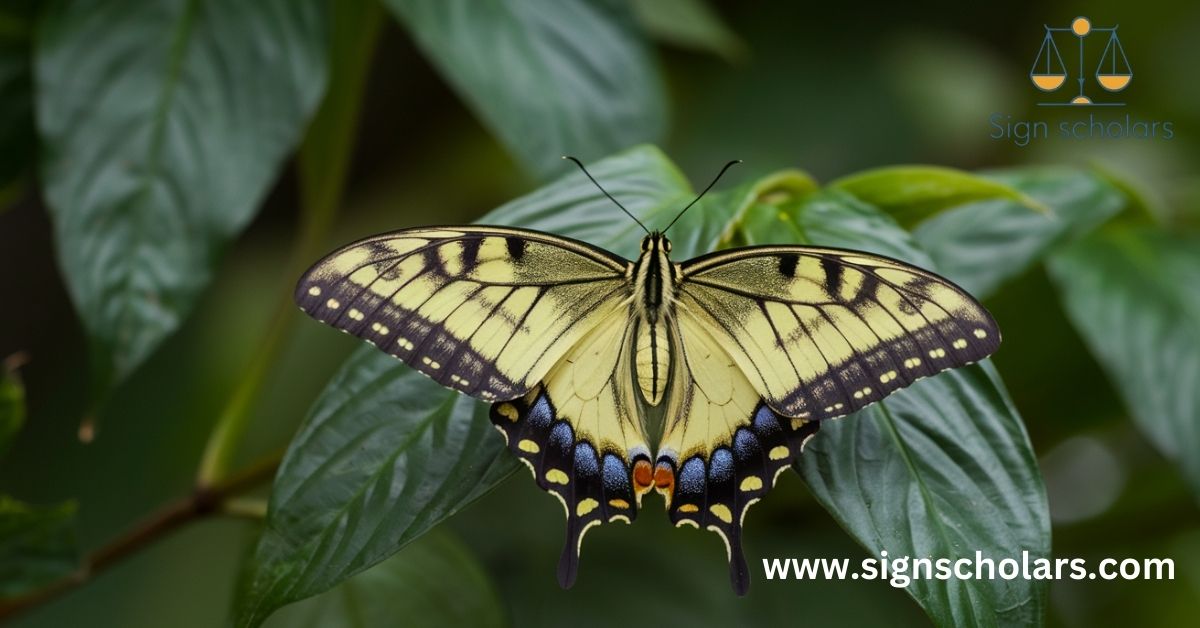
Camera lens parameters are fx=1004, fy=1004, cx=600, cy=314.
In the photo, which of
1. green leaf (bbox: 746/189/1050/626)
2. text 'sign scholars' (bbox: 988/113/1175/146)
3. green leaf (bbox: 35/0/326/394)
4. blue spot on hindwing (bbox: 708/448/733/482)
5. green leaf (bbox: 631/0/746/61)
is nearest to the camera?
green leaf (bbox: 746/189/1050/626)

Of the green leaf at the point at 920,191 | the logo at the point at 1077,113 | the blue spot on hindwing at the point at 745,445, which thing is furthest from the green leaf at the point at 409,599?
the logo at the point at 1077,113

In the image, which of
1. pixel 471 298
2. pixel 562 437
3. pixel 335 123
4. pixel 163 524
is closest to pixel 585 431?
pixel 562 437

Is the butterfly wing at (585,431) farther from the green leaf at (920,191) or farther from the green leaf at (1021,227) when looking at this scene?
the green leaf at (1021,227)

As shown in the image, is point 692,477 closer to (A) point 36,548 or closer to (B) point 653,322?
(B) point 653,322

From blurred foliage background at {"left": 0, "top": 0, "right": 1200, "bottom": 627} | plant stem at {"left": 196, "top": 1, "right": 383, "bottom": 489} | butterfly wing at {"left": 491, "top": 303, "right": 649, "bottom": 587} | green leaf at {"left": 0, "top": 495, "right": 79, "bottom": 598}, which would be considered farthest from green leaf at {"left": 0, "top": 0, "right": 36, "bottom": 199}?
butterfly wing at {"left": 491, "top": 303, "right": 649, "bottom": 587}

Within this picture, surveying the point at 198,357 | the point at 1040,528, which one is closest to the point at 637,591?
the point at 1040,528

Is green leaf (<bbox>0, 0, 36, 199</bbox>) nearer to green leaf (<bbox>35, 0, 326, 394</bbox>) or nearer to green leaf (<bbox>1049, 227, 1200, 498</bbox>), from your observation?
green leaf (<bbox>35, 0, 326, 394</bbox>)
